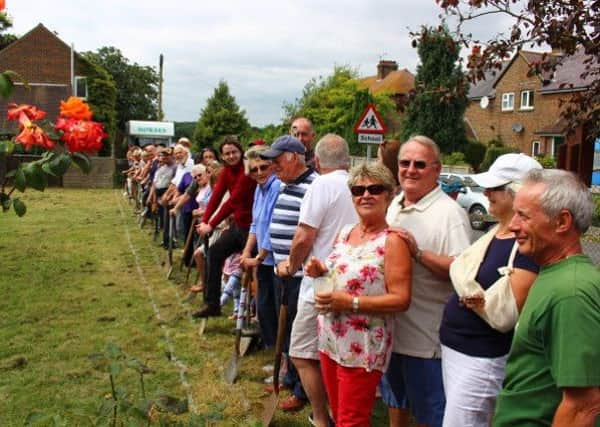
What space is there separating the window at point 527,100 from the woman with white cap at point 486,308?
137 ft

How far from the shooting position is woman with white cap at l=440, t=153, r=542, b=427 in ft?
8.05

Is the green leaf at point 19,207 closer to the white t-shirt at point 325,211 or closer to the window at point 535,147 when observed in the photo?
the white t-shirt at point 325,211

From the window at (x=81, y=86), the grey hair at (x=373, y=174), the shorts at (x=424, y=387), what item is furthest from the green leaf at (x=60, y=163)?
the window at (x=81, y=86)

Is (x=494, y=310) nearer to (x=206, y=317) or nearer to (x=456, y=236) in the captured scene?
(x=456, y=236)

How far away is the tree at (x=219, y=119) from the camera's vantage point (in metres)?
53.2

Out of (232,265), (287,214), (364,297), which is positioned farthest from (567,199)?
(232,265)

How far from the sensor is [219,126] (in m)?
53.2

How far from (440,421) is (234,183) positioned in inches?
162

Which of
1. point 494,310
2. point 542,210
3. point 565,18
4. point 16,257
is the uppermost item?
point 565,18

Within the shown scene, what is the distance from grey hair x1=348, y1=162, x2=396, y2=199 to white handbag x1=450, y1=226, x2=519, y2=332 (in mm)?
727

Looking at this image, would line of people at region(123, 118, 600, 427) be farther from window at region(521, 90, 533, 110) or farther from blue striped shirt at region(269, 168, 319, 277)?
window at region(521, 90, 533, 110)

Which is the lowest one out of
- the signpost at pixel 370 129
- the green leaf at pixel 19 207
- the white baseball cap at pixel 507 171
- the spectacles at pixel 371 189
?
the green leaf at pixel 19 207

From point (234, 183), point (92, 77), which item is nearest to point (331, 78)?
point (92, 77)

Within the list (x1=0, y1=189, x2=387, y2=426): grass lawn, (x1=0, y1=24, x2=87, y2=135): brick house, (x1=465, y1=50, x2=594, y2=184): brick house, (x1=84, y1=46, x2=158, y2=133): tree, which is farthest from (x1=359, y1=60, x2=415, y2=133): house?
(x1=0, y1=189, x2=387, y2=426): grass lawn
